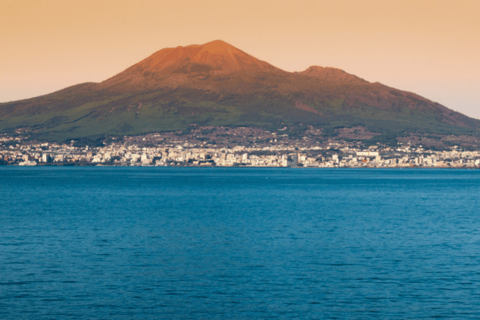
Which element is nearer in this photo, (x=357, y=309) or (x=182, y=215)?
(x=357, y=309)

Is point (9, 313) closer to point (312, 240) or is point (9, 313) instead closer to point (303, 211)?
point (312, 240)

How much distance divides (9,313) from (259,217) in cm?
3877

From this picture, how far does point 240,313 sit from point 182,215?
39.0 m

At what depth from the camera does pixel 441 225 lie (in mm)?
52500

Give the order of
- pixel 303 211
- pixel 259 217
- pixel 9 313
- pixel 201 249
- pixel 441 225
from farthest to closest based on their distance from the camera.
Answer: pixel 303 211
pixel 259 217
pixel 441 225
pixel 201 249
pixel 9 313

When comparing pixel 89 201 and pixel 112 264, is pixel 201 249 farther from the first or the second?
pixel 89 201

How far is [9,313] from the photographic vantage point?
74.9 feet

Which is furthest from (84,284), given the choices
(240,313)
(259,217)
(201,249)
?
(259,217)

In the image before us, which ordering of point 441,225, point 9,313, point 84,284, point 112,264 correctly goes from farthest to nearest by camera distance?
point 441,225, point 112,264, point 84,284, point 9,313

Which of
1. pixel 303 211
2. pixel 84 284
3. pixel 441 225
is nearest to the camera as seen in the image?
pixel 84 284

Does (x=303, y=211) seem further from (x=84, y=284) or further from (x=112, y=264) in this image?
(x=84, y=284)

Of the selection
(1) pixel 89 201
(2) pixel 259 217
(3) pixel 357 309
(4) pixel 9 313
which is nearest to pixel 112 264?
(4) pixel 9 313

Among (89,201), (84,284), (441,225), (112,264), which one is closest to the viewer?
(84,284)

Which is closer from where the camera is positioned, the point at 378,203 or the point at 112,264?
the point at 112,264
